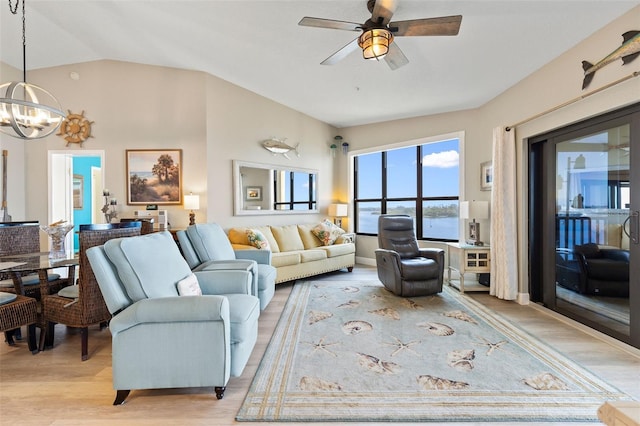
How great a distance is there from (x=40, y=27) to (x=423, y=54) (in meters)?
4.62

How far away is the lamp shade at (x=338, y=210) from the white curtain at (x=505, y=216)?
287 centimetres

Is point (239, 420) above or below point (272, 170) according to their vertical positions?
below

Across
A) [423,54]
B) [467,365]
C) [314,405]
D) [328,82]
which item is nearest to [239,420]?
[314,405]

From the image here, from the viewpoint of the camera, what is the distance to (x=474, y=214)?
4324mm

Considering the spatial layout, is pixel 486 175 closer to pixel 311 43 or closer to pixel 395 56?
pixel 395 56

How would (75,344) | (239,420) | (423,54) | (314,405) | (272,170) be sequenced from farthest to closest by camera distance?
1. (272,170)
2. (423,54)
3. (75,344)
4. (314,405)
5. (239,420)

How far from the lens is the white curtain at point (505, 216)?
3855mm

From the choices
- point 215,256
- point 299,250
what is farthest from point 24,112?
point 299,250

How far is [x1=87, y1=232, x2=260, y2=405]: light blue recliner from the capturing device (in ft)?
5.93

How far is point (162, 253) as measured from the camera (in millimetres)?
2174

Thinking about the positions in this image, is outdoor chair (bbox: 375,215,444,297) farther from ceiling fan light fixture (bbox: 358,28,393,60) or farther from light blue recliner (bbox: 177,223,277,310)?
ceiling fan light fixture (bbox: 358,28,393,60)

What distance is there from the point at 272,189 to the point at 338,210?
148 centimetres

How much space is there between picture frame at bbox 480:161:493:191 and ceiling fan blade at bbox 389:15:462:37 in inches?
108

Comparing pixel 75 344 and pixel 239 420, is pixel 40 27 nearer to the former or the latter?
pixel 75 344
